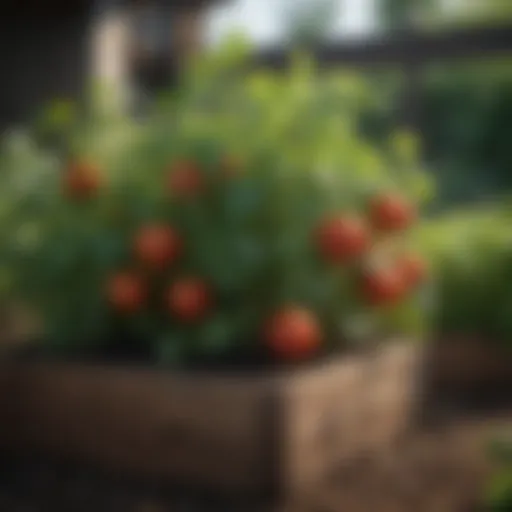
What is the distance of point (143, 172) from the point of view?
2.78 meters

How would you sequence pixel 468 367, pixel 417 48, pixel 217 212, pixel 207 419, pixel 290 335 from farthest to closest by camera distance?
1. pixel 417 48
2. pixel 468 367
3. pixel 217 212
4. pixel 290 335
5. pixel 207 419

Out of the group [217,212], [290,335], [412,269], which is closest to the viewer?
[290,335]

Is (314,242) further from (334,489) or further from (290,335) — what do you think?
(334,489)

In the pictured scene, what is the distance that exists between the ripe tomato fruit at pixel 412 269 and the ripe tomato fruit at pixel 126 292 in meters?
0.68

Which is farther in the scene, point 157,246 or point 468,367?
point 468,367

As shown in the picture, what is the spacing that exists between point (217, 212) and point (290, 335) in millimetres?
370

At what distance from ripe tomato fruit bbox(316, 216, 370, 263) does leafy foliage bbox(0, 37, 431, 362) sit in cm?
5

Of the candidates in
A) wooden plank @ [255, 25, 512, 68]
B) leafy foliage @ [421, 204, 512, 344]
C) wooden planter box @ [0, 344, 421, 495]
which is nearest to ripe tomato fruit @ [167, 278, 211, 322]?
wooden planter box @ [0, 344, 421, 495]

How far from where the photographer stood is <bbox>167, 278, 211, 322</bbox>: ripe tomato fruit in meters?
2.55

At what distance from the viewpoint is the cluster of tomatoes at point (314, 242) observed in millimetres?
2557

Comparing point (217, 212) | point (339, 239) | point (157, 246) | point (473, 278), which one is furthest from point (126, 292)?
point (473, 278)

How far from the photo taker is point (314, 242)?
2.59 meters

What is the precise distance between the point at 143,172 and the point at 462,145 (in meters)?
2.92

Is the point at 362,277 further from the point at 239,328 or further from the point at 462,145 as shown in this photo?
the point at 462,145
